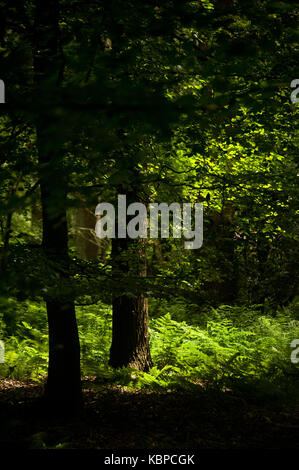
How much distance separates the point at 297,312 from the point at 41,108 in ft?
43.8

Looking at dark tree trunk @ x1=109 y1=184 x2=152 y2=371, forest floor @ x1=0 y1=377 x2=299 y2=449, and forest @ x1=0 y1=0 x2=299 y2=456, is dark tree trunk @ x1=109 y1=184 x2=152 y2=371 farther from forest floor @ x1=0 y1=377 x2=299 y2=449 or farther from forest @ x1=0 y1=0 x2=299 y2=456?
forest floor @ x1=0 y1=377 x2=299 y2=449

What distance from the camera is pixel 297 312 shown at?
1447 cm

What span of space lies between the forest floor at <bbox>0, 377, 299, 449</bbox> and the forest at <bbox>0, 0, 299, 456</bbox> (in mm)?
32

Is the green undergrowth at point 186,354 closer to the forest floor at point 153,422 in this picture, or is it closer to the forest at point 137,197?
the forest at point 137,197

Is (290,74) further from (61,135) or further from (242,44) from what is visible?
(61,135)

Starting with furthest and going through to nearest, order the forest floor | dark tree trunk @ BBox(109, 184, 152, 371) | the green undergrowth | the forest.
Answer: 1. dark tree trunk @ BBox(109, 184, 152, 371)
2. the green undergrowth
3. the forest floor
4. the forest

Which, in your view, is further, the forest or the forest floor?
the forest floor

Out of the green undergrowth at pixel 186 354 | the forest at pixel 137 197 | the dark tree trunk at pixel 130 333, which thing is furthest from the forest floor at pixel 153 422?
the dark tree trunk at pixel 130 333

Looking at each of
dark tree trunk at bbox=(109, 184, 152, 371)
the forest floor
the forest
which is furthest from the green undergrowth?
the forest floor

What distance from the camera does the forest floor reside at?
17.0ft

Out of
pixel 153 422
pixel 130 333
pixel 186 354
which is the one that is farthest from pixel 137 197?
pixel 186 354

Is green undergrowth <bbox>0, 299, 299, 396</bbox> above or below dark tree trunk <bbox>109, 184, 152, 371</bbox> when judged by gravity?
below

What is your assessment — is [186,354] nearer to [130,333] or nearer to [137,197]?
[130,333]

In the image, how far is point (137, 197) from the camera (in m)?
7.26
